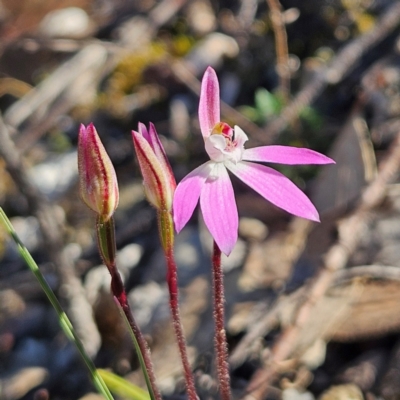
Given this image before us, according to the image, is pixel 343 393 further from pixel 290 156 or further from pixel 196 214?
pixel 196 214

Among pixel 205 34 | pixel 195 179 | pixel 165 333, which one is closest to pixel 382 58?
pixel 205 34

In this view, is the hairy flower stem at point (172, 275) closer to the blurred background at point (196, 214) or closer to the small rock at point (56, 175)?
the blurred background at point (196, 214)

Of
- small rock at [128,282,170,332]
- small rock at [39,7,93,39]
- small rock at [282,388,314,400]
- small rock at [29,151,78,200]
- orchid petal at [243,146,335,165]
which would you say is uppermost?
orchid petal at [243,146,335,165]

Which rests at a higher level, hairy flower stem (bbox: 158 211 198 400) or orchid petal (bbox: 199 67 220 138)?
orchid petal (bbox: 199 67 220 138)

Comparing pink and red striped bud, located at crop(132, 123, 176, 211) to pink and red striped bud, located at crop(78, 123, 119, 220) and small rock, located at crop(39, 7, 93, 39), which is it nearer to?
pink and red striped bud, located at crop(78, 123, 119, 220)

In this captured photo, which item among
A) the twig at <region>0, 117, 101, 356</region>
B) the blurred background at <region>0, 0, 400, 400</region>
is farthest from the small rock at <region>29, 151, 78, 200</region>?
the twig at <region>0, 117, 101, 356</region>

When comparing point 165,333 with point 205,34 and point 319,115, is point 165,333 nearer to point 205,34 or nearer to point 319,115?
point 319,115

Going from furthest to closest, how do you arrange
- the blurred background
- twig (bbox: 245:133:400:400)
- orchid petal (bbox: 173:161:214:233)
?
the blurred background → twig (bbox: 245:133:400:400) → orchid petal (bbox: 173:161:214:233)

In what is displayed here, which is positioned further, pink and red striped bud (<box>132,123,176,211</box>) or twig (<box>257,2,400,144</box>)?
→ twig (<box>257,2,400,144</box>)

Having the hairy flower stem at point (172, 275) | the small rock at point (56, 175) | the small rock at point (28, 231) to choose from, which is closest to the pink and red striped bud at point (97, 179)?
the hairy flower stem at point (172, 275)

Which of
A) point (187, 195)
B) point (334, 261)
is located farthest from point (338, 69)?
point (187, 195)
